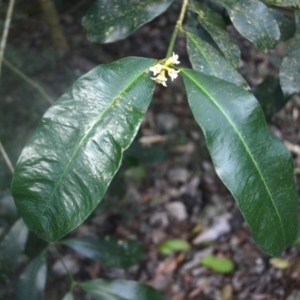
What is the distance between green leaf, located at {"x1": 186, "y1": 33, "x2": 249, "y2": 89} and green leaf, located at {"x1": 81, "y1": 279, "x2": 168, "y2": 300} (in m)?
0.62

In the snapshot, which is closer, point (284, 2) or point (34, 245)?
point (284, 2)

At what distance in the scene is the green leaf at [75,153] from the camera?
0.69 m

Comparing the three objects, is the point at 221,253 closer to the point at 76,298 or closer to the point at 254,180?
the point at 76,298

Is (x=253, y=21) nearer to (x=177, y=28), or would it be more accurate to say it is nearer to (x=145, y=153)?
(x=177, y=28)

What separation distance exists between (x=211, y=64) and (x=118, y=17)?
0.25 m

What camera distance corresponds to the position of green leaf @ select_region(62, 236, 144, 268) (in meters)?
1.33

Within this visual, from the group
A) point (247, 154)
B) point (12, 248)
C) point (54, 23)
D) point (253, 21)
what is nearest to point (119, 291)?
point (12, 248)

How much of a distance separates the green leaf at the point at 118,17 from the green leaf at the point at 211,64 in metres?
0.13

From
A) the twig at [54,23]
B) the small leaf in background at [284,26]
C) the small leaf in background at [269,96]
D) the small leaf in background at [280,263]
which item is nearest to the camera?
the small leaf in background at [284,26]

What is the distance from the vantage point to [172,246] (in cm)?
191

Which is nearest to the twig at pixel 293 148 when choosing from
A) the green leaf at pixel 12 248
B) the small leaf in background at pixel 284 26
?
the small leaf in background at pixel 284 26

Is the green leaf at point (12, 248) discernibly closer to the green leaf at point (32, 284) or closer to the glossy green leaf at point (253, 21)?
the green leaf at point (32, 284)

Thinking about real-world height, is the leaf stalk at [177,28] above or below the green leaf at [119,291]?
above

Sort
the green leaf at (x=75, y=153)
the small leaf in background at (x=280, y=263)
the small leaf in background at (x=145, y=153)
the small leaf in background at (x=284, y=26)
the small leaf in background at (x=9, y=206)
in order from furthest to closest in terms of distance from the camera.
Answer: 1. the small leaf in background at (x=280, y=263)
2. the small leaf in background at (x=145, y=153)
3. the small leaf in background at (x=9, y=206)
4. the small leaf in background at (x=284, y=26)
5. the green leaf at (x=75, y=153)
